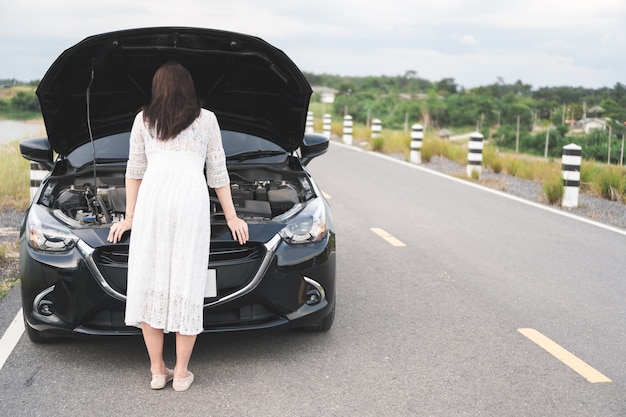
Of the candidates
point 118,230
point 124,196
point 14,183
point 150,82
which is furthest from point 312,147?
point 14,183

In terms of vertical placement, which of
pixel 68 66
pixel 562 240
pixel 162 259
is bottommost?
pixel 562 240

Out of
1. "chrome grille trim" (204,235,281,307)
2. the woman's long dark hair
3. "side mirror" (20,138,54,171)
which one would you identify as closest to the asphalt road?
"chrome grille trim" (204,235,281,307)

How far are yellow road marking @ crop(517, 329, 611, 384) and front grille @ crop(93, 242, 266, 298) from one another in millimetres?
1982

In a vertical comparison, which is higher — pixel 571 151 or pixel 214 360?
pixel 571 151

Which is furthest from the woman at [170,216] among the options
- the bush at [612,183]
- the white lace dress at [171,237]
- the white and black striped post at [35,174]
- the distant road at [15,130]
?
the distant road at [15,130]

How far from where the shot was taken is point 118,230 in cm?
432

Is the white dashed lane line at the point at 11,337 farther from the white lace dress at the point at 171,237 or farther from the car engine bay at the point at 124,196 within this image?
the white lace dress at the point at 171,237

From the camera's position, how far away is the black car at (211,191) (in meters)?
4.41

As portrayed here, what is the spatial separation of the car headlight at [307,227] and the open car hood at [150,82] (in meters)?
1.00

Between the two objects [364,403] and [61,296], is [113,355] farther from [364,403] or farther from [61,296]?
[364,403]

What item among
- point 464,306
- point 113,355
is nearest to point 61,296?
point 113,355

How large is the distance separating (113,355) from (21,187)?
824 cm

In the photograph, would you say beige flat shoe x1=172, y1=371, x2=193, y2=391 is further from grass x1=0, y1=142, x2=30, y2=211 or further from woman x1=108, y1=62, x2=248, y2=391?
grass x1=0, y1=142, x2=30, y2=211

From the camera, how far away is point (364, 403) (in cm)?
410
